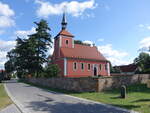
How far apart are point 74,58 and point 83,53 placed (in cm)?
402

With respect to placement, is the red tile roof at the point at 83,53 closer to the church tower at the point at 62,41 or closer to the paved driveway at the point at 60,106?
the church tower at the point at 62,41

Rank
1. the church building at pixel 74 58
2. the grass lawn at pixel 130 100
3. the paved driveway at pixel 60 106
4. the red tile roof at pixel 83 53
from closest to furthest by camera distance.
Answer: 1. the paved driveway at pixel 60 106
2. the grass lawn at pixel 130 100
3. the church building at pixel 74 58
4. the red tile roof at pixel 83 53

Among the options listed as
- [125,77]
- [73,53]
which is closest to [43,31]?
[73,53]

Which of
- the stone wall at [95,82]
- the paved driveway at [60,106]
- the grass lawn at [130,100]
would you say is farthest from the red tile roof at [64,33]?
the paved driveway at [60,106]

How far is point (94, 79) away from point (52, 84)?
964 cm

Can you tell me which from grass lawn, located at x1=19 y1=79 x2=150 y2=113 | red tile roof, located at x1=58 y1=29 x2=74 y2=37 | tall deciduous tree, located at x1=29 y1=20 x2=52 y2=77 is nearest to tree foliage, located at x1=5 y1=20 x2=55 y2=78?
tall deciduous tree, located at x1=29 y1=20 x2=52 y2=77

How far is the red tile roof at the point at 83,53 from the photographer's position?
41562 mm

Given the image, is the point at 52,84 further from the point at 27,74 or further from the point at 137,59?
the point at 137,59

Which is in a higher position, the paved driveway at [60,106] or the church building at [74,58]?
the church building at [74,58]

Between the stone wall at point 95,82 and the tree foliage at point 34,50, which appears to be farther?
the tree foliage at point 34,50

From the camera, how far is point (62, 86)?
23.2 m

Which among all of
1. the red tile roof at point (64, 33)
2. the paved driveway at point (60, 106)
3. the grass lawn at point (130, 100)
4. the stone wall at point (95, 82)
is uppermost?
the red tile roof at point (64, 33)

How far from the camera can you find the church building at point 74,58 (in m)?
40.5

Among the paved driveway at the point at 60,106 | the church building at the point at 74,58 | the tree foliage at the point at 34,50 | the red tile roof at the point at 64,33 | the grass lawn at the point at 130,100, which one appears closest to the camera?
the paved driveway at the point at 60,106
